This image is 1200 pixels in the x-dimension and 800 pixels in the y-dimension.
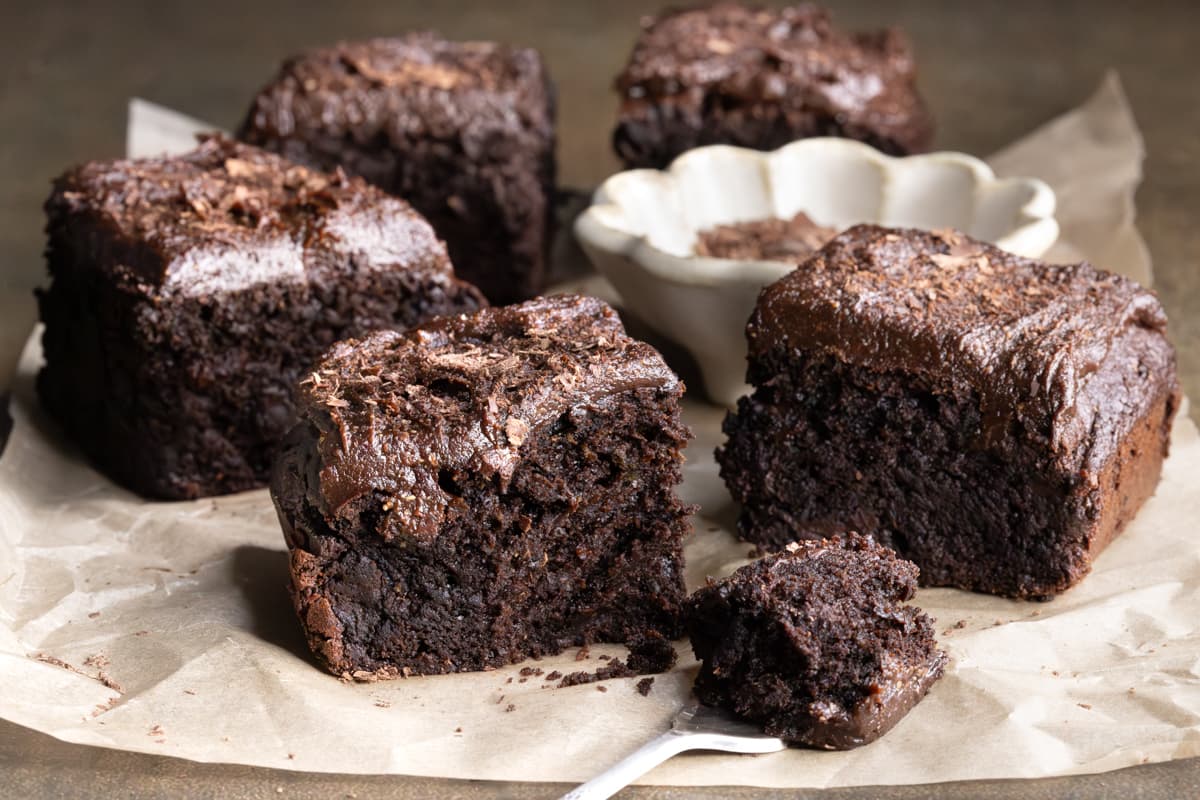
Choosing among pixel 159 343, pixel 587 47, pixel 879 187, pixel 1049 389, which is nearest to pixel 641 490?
pixel 1049 389

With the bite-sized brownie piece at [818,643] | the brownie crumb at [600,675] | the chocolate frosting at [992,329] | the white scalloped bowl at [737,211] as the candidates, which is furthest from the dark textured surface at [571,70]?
the brownie crumb at [600,675]

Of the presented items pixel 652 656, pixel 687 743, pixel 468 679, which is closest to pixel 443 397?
pixel 468 679

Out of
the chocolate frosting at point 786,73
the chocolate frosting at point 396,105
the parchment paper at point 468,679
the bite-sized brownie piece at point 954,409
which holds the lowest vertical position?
the parchment paper at point 468,679

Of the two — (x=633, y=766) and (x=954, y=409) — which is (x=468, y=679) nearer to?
(x=633, y=766)

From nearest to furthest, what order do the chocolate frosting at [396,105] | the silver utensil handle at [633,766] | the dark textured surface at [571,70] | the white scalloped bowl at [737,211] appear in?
the silver utensil handle at [633,766], the white scalloped bowl at [737,211], the chocolate frosting at [396,105], the dark textured surface at [571,70]

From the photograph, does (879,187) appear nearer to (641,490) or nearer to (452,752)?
(641,490)

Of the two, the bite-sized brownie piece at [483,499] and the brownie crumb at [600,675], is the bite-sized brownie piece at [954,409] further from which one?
the brownie crumb at [600,675]

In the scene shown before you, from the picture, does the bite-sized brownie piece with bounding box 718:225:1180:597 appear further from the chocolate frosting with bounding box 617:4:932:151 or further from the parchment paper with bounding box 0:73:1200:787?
the chocolate frosting with bounding box 617:4:932:151

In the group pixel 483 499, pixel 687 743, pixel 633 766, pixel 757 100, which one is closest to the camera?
pixel 633 766
